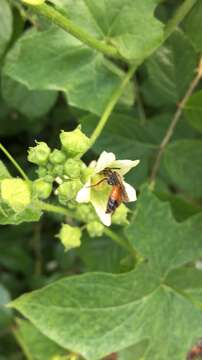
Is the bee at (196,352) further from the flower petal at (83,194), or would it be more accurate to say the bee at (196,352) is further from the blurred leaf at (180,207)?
the flower petal at (83,194)

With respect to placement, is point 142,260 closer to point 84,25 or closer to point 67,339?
point 67,339

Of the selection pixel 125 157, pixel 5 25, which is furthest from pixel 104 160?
pixel 5 25

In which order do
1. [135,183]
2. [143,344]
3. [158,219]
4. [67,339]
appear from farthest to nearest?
1. [135,183]
2. [143,344]
3. [158,219]
4. [67,339]

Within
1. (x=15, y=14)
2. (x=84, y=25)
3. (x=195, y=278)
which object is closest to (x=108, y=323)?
(x=195, y=278)

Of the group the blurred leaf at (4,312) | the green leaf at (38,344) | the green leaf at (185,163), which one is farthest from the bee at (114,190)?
the blurred leaf at (4,312)

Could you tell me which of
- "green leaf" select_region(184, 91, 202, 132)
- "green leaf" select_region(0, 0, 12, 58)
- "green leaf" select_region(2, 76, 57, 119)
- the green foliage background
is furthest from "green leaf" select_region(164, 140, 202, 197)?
"green leaf" select_region(0, 0, 12, 58)

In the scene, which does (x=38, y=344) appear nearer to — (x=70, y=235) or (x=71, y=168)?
(x=70, y=235)

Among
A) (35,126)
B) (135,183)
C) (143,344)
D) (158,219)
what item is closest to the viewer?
(158,219)

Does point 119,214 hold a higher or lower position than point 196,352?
higher
